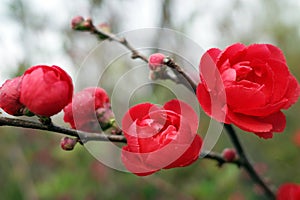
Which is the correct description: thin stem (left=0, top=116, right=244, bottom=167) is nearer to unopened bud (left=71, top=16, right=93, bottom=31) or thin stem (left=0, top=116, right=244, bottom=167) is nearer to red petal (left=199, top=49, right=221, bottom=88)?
red petal (left=199, top=49, right=221, bottom=88)

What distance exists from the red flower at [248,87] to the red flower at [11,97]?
1.08ft

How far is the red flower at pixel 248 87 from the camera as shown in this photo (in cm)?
70

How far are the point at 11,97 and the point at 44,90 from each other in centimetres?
9

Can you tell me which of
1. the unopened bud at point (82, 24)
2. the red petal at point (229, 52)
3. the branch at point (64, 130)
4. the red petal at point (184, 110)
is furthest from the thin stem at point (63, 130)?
the unopened bud at point (82, 24)

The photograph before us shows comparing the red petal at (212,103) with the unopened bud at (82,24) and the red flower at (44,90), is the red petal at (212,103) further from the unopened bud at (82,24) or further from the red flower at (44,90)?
the unopened bud at (82,24)

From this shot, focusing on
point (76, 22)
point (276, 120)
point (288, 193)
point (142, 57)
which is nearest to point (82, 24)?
point (76, 22)

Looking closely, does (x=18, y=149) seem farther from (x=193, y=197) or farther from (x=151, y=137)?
(x=151, y=137)

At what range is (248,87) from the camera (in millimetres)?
720

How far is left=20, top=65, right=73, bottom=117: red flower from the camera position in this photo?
678 millimetres

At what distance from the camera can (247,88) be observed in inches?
27.2

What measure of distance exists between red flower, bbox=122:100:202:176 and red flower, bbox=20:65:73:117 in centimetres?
12

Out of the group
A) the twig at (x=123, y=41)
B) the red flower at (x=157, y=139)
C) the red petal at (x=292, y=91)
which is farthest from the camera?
the twig at (x=123, y=41)

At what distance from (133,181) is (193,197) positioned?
77 cm

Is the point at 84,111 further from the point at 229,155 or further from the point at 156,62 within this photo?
the point at 229,155
